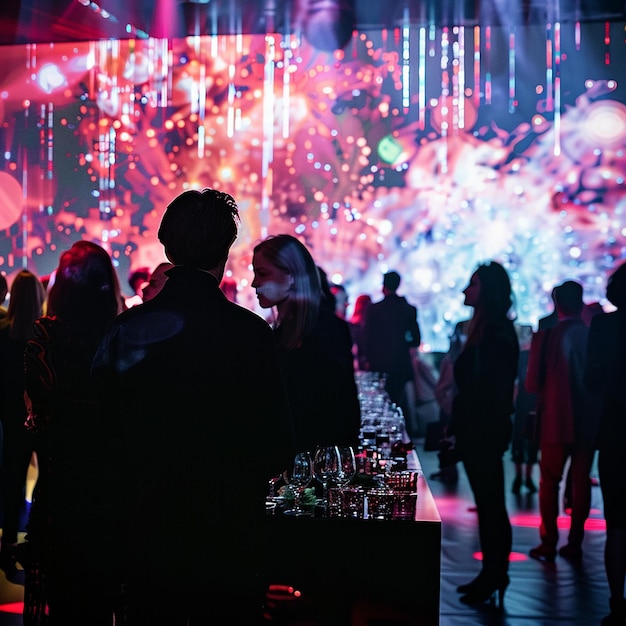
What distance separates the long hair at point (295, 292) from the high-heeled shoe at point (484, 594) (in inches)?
64.1

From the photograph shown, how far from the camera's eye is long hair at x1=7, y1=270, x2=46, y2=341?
14.3ft

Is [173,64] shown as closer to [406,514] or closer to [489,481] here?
[489,481]

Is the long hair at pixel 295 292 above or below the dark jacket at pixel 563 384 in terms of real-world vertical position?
above

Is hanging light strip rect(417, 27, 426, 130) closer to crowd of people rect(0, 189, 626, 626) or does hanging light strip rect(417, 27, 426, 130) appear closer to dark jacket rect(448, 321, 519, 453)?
crowd of people rect(0, 189, 626, 626)

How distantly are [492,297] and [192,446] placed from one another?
248 cm

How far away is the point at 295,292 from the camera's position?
9.45 ft

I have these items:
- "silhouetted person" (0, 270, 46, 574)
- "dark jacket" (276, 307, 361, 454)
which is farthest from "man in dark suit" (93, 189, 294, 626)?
"silhouetted person" (0, 270, 46, 574)

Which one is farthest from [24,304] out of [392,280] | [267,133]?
[267,133]

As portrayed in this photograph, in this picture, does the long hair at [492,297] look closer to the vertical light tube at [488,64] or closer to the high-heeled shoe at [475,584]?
the high-heeled shoe at [475,584]

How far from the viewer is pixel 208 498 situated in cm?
163

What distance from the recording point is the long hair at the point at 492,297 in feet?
12.8

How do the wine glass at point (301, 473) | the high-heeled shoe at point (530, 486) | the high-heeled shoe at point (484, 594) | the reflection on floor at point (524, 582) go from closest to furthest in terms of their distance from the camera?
the wine glass at point (301, 473)
the reflection on floor at point (524, 582)
the high-heeled shoe at point (484, 594)
the high-heeled shoe at point (530, 486)

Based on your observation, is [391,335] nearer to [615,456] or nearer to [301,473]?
[615,456]

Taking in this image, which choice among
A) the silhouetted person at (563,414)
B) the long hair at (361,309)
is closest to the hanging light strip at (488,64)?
the long hair at (361,309)
